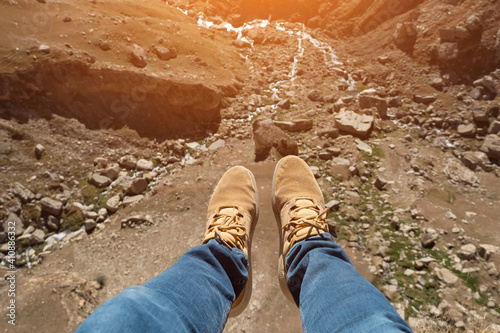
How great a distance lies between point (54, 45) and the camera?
7625 millimetres

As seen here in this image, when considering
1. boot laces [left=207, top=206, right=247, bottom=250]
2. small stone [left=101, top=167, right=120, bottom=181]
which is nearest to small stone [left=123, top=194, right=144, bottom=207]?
small stone [left=101, top=167, right=120, bottom=181]

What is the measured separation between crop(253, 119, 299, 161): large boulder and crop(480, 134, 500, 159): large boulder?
6.12 m

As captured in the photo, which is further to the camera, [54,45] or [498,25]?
[498,25]

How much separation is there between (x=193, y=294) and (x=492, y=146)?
9.90m

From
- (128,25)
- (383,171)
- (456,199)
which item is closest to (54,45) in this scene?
(128,25)

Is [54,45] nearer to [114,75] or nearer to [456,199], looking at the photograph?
[114,75]

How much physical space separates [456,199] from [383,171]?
1854 mm

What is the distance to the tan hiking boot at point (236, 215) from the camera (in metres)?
2.85

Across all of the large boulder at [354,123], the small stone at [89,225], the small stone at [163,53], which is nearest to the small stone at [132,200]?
the small stone at [89,225]

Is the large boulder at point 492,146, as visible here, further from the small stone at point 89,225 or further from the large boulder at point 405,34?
the small stone at point 89,225

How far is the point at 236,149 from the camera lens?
7.98 meters

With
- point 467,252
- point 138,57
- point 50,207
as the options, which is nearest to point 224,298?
point 467,252

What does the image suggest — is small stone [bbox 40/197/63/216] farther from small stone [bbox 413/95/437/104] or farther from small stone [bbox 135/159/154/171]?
small stone [bbox 413/95/437/104]

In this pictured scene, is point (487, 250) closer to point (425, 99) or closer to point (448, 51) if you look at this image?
point (425, 99)
